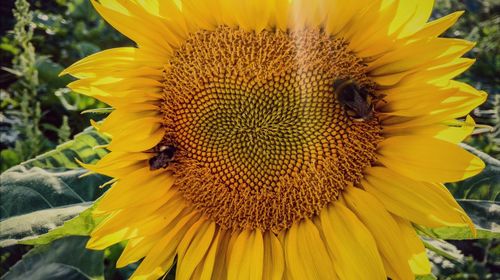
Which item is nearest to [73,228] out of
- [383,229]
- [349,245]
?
[349,245]

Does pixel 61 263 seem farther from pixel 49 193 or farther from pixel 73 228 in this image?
pixel 73 228

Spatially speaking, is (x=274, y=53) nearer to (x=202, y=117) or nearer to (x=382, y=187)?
(x=202, y=117)

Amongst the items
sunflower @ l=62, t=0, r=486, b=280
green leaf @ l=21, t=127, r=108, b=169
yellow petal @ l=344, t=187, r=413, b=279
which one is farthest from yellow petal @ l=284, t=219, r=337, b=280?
green leaf @ l=21, t=127, r=108, b=169

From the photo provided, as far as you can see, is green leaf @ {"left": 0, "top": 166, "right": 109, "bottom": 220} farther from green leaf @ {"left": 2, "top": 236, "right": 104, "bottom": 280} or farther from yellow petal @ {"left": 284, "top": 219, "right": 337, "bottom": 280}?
yellow petal @ {"left": 284, "top": 219, "right": 337, "bottom": 280}

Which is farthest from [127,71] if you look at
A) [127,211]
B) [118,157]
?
[127,211]

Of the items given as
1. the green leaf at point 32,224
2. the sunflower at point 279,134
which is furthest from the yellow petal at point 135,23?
the green leaf at point 32,224

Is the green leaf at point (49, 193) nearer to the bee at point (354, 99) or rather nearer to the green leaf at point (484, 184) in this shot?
the bee at point (354, 99)
